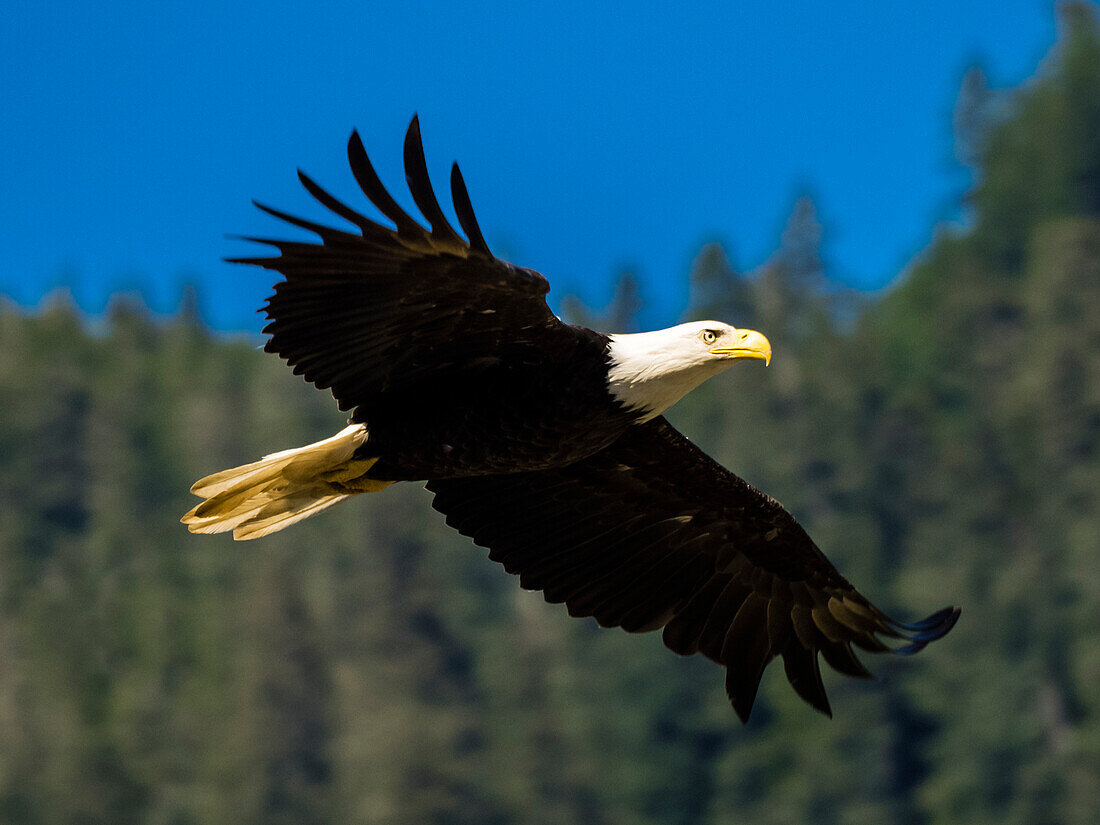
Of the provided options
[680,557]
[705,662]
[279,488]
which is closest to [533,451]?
[279,488]

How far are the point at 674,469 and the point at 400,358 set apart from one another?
178 cm

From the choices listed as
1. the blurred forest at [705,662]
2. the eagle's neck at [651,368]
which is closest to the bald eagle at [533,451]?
the eagle's neck at [651,368]

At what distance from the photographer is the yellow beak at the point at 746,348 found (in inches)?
255

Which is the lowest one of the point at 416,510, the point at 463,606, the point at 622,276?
the point at 463,606

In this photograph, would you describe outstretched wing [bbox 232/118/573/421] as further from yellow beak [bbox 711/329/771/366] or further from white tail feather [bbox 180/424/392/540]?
yellow beak [bbox 711/329/771/366]

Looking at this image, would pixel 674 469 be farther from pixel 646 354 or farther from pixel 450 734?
pixel 450 734

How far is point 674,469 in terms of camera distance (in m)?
7.74

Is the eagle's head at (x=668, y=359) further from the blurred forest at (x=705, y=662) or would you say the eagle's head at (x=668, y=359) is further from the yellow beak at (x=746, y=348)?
the blurred forest at (x=705, y=662)

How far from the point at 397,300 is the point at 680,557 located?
2484 millimetres

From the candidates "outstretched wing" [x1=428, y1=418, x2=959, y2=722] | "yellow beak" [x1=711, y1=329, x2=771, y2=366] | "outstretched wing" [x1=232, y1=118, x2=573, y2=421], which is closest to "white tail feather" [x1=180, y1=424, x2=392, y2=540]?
"outstretched wing" [x1=232, y1=118, x2=573, y2=421]

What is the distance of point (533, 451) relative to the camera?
6.68 metres

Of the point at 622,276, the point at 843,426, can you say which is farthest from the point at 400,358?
the point at 622,276

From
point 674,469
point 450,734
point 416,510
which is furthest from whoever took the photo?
point 416,510

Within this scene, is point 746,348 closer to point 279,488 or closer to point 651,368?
point 651,368
